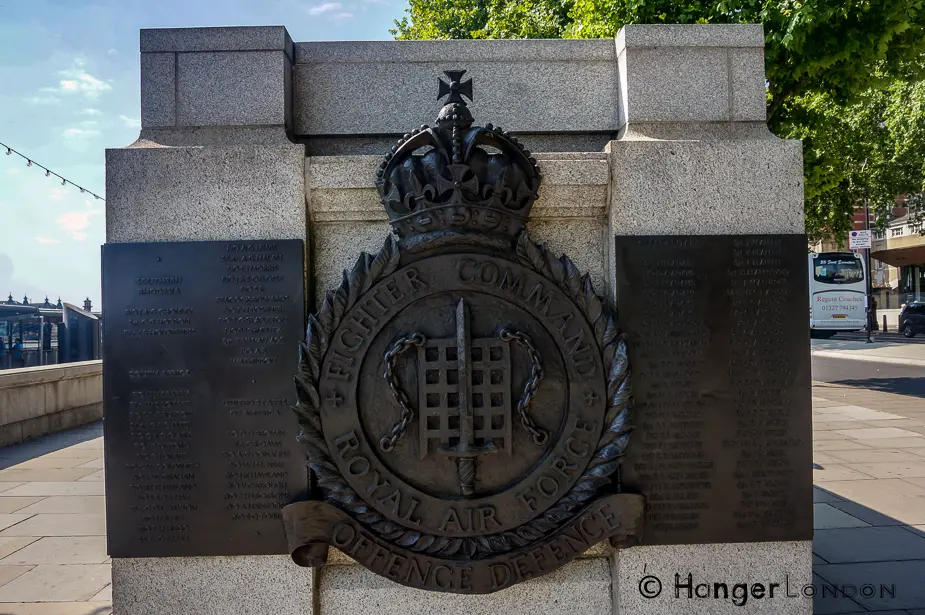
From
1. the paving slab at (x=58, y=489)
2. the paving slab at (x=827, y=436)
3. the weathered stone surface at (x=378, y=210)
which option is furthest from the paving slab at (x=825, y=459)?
the paving slab at (x=58, y=489)

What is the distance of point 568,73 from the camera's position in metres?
3.92

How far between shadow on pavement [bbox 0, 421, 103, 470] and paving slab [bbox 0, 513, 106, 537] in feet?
9.35

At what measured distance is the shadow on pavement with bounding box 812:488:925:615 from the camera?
4.09 meters

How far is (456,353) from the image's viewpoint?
334 cm

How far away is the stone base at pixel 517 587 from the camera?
3473 millimetres

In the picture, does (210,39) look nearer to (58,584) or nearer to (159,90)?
(159,90)

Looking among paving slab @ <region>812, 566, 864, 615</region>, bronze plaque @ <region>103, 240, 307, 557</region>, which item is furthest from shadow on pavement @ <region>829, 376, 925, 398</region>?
bronze plaque @ <region>103, 240, 307, 557</region>

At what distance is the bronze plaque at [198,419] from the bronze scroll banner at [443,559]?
177 millimetres

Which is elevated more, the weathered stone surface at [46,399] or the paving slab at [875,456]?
the weathered stone surface at [46,399]

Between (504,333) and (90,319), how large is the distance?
14649 millimetres

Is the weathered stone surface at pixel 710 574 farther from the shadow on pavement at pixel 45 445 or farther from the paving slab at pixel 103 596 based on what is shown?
the shadow on pavement at pixel 45 445

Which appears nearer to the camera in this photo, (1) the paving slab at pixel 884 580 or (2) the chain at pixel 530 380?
(2) the chain at pixel 530 380

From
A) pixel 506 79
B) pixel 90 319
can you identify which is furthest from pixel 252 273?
pixel 90 319

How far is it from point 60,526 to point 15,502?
127 centimetres
